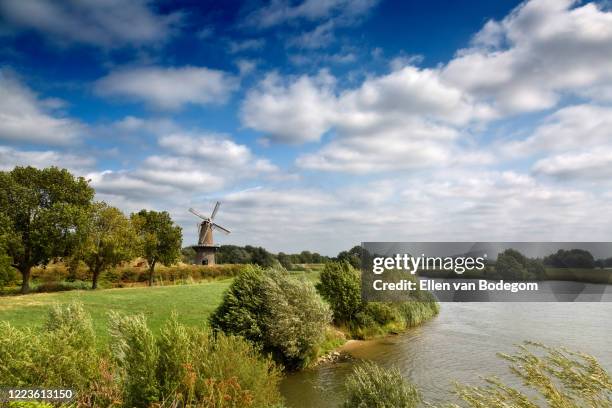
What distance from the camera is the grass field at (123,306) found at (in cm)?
2337

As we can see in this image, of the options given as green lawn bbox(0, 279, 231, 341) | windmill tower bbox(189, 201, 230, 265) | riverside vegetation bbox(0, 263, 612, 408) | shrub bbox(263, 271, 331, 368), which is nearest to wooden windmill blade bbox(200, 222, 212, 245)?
windmill tower bbox(189, 201, 230, 265)

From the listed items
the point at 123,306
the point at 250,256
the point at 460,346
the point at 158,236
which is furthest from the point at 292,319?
the point at 250,256

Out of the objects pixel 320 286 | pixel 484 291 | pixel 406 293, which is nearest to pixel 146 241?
pixel 320 286

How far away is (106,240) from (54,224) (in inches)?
232

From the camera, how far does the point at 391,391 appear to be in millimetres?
12914

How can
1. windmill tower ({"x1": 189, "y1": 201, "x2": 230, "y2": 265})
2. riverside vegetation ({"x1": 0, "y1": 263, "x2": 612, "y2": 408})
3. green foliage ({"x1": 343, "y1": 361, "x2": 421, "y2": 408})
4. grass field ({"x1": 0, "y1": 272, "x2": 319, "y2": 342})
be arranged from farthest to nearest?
windmill tower ({"x1": 189, "y1": 201, "x2": 230, "y2": 265}) < grass field ({"x1": 0, "y1": 272, "x2": 319, "y2": 342}) < green foliage ({"x1": 343, "y1": 361, "x2": 421, "y2": 408}) < riverside vegetation ({"x1": 0, "y1": 263, "x2": 612, "y2": 408})

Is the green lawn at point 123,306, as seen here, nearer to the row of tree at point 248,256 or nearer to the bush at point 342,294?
the bush at point 342,294

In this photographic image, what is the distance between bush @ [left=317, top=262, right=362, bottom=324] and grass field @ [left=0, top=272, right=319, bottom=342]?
3.60m

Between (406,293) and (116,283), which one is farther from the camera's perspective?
(116,283)

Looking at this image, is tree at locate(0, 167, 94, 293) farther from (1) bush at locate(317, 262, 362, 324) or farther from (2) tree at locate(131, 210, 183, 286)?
(1) bush at locate(317, 262, 362, 324)

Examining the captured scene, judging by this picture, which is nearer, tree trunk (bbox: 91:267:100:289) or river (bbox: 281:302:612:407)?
river (bbox: 281:302:612:407)

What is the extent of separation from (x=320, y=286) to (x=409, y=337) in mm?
7427

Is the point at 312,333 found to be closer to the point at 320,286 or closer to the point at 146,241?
the point at 320,286

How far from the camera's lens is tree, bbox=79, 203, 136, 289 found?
40.7 m
